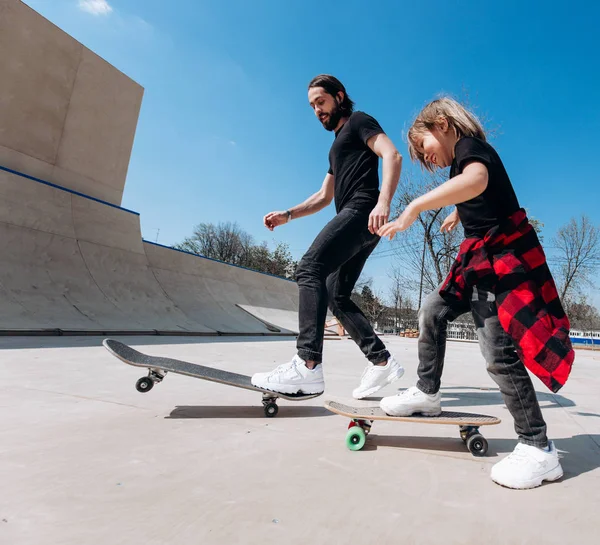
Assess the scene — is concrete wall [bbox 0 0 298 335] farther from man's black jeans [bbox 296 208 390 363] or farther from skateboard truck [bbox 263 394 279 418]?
man's black jeans [bbox 296 208 390 363]

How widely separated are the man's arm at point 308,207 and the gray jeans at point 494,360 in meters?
1.46

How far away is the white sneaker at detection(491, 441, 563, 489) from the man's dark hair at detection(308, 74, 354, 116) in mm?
2167

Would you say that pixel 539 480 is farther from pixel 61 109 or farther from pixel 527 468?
pixel 61 109

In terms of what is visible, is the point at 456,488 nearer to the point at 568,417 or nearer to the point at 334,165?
the point at 568,417

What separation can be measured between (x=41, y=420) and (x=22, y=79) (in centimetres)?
1050

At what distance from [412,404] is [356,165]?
4.60 feet

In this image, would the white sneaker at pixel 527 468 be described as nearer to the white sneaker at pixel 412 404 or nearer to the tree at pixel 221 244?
the white sneaker at pixel 412 404

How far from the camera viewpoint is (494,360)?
133 cm

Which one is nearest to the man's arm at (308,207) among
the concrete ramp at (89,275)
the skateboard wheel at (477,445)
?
the skateboard wheel at (477,445)

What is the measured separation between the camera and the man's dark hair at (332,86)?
7.98ft

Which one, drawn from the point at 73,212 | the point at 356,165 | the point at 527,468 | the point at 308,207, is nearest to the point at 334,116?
the point at 356,165

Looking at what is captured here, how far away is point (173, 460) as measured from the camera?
1.22 m

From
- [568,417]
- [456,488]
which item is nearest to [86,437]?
[456,488]

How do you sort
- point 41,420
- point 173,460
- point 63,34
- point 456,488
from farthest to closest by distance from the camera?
1. point 63,34
2. point 41,420
3. point 173,460
4. point 456,488
